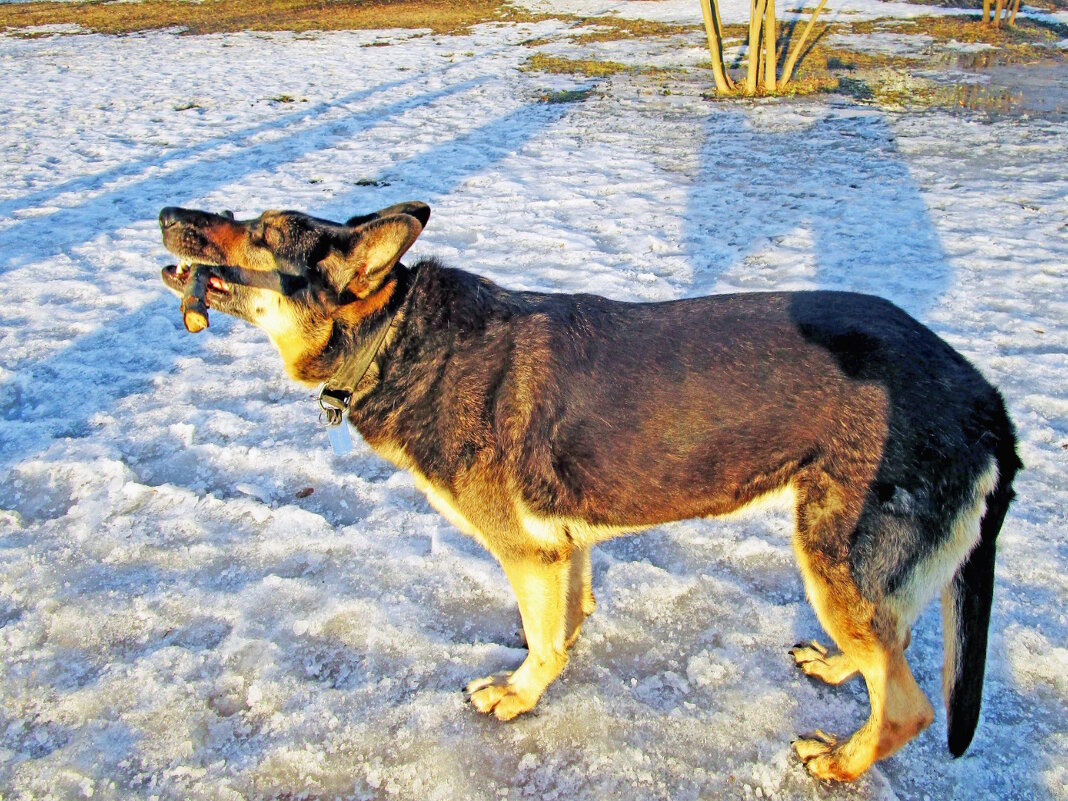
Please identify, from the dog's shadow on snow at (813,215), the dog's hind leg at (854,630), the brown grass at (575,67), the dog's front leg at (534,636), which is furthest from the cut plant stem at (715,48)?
Result: the dog's front leg at (534,636)

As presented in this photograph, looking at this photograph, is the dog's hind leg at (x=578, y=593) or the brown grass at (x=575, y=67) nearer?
the dog's hind leg at (x=578, y=593)

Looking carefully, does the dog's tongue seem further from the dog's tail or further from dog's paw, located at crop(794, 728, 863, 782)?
the dog's tail

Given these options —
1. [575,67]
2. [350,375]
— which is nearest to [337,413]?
[350,375]

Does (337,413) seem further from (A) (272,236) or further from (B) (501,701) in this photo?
(B) (501,701)


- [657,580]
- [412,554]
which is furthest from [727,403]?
[412,554]

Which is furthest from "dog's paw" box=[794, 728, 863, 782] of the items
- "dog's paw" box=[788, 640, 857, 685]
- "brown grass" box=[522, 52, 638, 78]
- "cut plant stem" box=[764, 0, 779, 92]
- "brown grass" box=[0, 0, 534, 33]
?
"brown grass" box=[0, 0, 534, 33]

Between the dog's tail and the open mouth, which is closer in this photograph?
the dog's tail

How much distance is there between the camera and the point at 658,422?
2.68 metres

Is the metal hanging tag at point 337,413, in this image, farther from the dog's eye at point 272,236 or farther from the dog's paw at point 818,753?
the dog's paw at point 818,753

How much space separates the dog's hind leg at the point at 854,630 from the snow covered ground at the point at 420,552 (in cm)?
18

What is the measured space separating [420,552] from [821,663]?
81.6 inches

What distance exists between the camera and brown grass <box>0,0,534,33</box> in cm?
2148

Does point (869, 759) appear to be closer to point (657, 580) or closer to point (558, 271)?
point (657, 580)

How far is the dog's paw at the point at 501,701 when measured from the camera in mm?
2971
